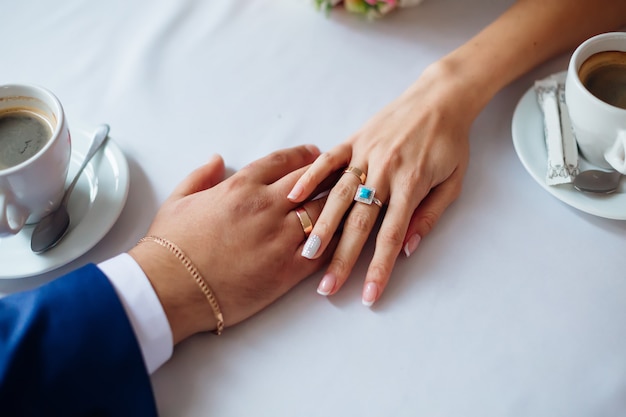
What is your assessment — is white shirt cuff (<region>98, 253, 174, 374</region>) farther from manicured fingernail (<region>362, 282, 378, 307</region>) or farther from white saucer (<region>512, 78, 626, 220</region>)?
white saucer (<region>512, 78, 626, 220</region>)

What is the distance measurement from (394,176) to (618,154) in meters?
0.29

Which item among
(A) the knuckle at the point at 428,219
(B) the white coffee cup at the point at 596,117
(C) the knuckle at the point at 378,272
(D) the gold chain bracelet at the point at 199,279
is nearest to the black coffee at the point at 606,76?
(B) the white coffee cup at the point at 596,117

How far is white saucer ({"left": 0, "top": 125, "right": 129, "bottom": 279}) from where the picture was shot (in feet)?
2.29

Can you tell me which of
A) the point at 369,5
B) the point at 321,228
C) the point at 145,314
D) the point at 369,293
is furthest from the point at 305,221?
the point at 369,5

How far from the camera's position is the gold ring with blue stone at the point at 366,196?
0.75 m

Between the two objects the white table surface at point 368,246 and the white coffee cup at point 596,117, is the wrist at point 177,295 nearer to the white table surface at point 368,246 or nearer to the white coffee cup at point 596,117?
the white table surface at point 368,246

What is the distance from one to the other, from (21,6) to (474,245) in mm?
875

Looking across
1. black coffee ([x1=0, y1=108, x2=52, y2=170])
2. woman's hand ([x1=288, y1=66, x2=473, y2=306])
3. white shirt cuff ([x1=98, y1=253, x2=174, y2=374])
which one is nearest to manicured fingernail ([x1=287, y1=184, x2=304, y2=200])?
woman's hand ([x1=288, y1=66, x2=473, y2=306])

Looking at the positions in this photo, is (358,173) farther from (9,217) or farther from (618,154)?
(9,217)

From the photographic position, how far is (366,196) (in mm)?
756

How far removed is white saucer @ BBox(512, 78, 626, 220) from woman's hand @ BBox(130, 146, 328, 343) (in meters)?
0.30

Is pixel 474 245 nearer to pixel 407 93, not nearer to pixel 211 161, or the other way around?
pixel 407 93

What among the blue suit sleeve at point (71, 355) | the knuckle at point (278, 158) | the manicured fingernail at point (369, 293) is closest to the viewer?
the blue suit sleeve at point (71, 355)

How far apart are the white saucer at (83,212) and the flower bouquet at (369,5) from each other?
441mm
